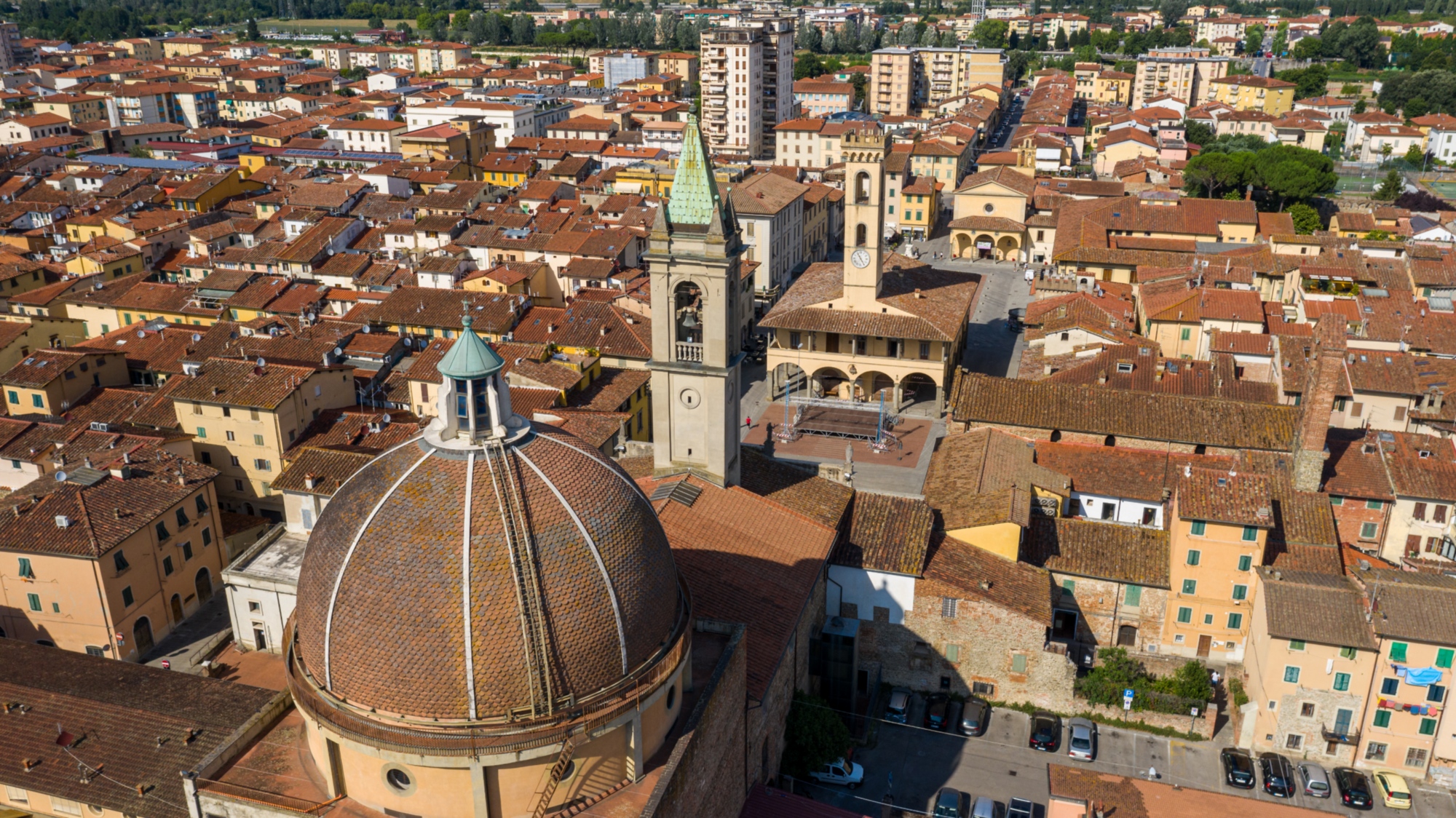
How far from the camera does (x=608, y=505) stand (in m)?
23.1

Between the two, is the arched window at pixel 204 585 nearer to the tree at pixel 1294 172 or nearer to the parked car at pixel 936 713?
the parked car at pixel 936 713

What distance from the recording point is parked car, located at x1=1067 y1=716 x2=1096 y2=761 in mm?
35625

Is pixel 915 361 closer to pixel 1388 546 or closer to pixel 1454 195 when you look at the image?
pixel 1388 546

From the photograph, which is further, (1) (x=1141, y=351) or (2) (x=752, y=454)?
(1) (x=1141, y=351)

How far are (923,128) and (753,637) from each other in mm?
120689

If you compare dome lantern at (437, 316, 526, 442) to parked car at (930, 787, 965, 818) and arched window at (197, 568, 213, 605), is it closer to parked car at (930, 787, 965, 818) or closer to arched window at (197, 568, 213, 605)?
parked car at (930, 787, 965, 818)

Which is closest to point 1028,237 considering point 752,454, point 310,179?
point 752,454

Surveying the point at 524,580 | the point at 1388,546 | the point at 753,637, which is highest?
the point at 524,580

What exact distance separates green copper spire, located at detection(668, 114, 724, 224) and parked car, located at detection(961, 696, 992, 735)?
19.0m

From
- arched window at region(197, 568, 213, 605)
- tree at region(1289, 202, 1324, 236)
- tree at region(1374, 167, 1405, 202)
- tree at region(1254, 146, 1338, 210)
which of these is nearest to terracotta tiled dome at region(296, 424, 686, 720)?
arched window at region(197, 568, 213, 605)

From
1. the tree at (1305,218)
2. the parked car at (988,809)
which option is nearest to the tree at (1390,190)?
the tree at (1305,218)

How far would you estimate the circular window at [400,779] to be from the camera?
2133cm

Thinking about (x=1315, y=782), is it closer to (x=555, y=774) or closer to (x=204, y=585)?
(x=555, y=774)

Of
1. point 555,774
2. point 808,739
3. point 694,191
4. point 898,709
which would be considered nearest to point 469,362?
point 555,774
